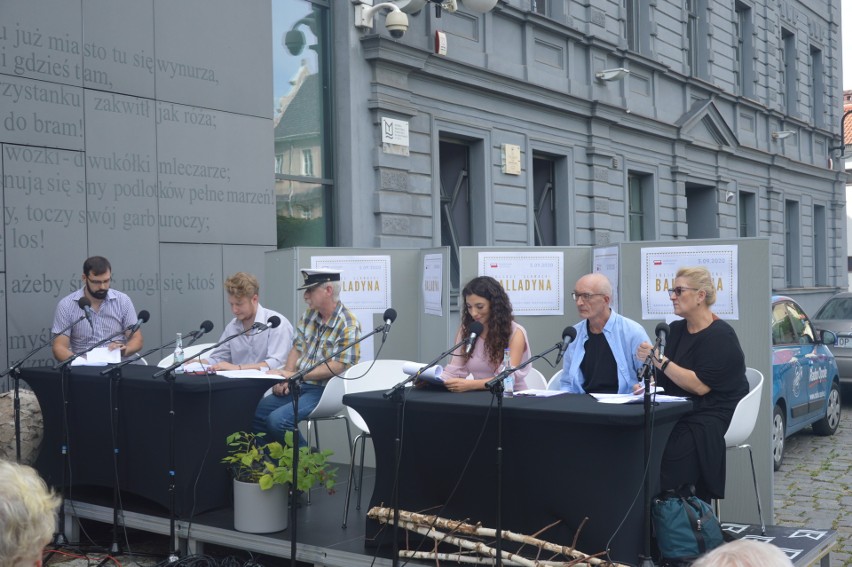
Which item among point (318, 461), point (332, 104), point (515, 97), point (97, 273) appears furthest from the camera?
point (515, 97)

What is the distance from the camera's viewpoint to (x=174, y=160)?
8.95m

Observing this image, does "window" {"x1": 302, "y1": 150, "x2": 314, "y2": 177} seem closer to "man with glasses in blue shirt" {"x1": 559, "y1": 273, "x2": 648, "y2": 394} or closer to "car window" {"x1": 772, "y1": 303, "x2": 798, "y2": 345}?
"car window" {"x1": 772, "y1": 303, "x2": 798, "y2": 345}

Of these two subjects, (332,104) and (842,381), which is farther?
(842,381)

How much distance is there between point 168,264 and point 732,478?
535cm

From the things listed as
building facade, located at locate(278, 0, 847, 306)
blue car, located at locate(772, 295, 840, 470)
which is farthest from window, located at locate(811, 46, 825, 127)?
blue car, located at locate(772, 295, 840, 470)

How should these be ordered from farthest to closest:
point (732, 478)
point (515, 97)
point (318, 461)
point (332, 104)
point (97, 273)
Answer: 1. point (515, 97)
2. point (332, 104)
3. point (97, 273)
4. point (732, 478)
5. point (318, 461)

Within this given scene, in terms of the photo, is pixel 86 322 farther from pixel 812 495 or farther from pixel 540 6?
pixel 540 6

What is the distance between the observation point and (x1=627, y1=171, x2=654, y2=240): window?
56.3 feet

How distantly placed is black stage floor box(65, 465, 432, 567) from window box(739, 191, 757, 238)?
55.6 ft

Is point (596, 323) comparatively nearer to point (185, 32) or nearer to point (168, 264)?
point (168, 264)

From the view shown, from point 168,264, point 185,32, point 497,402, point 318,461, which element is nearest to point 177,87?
point 185,32

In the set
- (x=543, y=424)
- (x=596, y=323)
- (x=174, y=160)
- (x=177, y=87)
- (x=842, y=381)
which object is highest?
(x=177, y=87)

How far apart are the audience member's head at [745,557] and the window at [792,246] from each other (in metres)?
23.6

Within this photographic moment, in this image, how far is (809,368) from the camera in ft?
30.9
